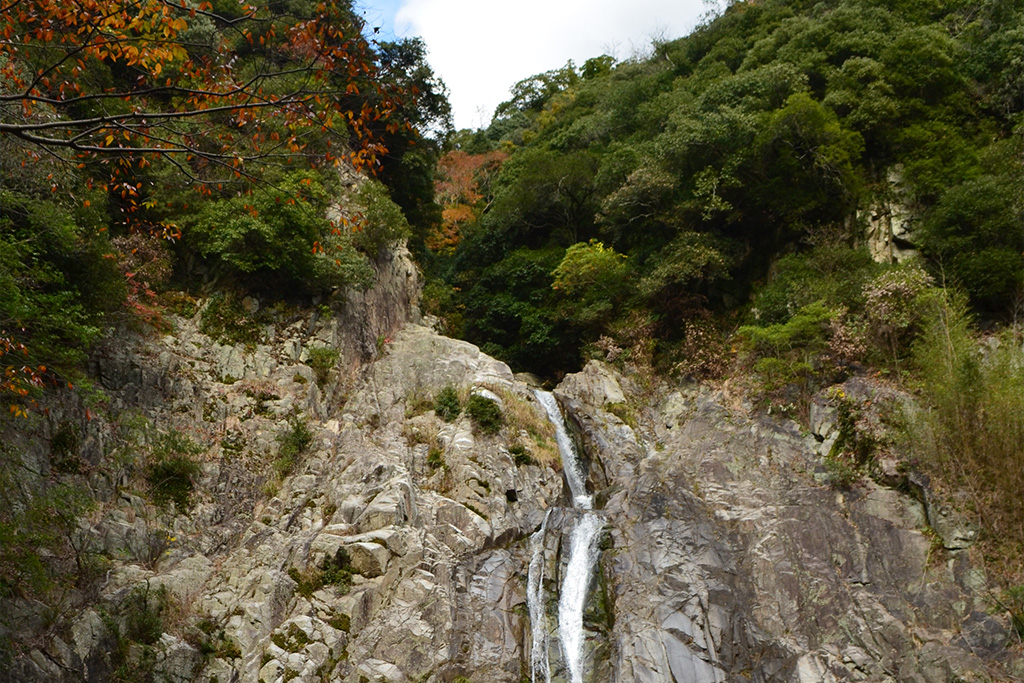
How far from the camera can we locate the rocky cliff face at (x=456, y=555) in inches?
392

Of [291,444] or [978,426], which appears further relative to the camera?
[291,444]

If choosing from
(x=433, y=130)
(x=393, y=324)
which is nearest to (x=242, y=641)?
(x=393, y=324)

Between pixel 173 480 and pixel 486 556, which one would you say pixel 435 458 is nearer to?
pixel 486 556

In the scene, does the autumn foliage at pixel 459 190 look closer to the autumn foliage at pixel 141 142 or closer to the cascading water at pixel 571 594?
the autumn foliage at pixel 141 142

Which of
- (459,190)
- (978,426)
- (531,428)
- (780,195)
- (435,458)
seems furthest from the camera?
(459,190)

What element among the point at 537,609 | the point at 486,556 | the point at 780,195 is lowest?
the point at 537,609

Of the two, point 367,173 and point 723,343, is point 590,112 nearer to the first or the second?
point 367,173

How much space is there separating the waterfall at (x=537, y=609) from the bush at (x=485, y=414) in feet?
8.82

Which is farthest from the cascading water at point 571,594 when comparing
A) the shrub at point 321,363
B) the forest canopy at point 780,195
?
the forest canopy at point 780,195

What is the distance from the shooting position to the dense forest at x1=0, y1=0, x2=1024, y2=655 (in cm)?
905

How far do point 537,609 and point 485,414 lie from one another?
4.78 metres

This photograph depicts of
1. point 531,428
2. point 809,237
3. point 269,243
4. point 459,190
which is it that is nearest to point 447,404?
point 531,428

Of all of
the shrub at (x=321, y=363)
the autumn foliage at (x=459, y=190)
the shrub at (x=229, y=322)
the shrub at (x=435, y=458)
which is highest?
the autumn foliage at (x=459, y=190)

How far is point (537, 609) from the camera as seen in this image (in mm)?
11906
